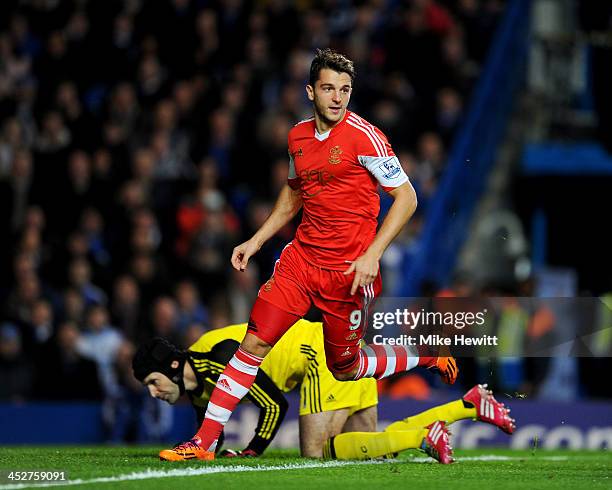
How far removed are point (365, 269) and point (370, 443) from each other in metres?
1.47

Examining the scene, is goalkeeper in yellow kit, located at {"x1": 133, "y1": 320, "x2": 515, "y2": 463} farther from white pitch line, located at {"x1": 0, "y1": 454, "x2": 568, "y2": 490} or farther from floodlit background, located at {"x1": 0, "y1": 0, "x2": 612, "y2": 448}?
floodlit background, located at {"x1": 0, "y1": 0, "x2": 612, "y2": 448}

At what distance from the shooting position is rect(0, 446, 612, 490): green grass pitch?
741cm

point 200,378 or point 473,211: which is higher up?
point 473,211

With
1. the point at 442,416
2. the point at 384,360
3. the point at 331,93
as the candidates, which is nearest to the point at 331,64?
the point at 331,93

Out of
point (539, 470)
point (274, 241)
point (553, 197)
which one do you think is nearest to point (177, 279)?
point (274, 241)

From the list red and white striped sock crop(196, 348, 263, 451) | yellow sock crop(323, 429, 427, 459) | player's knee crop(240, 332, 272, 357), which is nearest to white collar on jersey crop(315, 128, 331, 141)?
player's knee crop(240, 332, 272, 357)

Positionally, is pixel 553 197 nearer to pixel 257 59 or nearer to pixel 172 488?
pixel 257 59

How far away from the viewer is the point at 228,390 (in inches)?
338

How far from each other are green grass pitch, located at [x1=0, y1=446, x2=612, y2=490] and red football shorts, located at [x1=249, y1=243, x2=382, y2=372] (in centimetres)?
77

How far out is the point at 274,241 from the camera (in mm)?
15289

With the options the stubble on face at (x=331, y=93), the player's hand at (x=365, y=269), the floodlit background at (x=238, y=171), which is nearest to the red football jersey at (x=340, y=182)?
the stubble on face at (x=331, y=93)

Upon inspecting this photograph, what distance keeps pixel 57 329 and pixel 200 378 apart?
5.07m

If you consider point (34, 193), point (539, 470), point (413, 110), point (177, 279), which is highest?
point (413, 110)

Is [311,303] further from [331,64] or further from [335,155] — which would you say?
[331,64]
